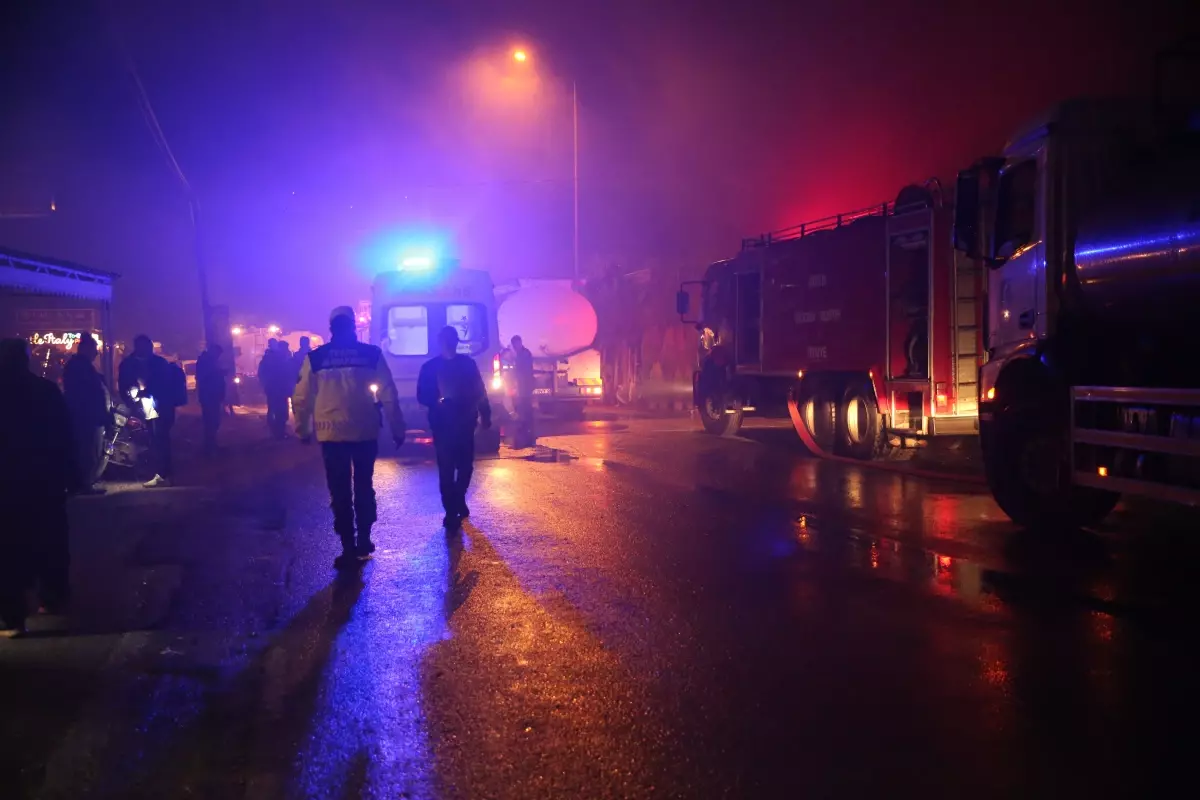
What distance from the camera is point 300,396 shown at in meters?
7.11

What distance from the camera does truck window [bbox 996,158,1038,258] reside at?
7941mm

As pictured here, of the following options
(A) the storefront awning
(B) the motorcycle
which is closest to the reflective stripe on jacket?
(B) the motorcycle

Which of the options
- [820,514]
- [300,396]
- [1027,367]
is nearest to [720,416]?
[820,514]

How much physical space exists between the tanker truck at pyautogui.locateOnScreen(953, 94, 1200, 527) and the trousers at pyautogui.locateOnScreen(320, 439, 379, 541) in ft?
17.2

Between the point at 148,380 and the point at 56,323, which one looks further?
the point at 56,323

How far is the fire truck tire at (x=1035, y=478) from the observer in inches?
308

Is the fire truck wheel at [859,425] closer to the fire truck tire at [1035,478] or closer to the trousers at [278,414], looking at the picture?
the fire truck tire at [1035,478]

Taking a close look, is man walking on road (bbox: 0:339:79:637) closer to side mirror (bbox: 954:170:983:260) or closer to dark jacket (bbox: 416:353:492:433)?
dark jacket (bbox: 416:353:492:433)

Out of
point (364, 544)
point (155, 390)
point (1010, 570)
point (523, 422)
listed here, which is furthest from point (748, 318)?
point (364, 544)

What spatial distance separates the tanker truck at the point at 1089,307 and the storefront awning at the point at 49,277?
11.8 metres

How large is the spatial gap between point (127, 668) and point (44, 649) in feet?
2.29

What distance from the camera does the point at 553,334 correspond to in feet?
77.7

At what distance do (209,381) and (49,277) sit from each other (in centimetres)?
336

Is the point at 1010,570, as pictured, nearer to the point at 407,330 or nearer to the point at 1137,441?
the point at 1137,441
